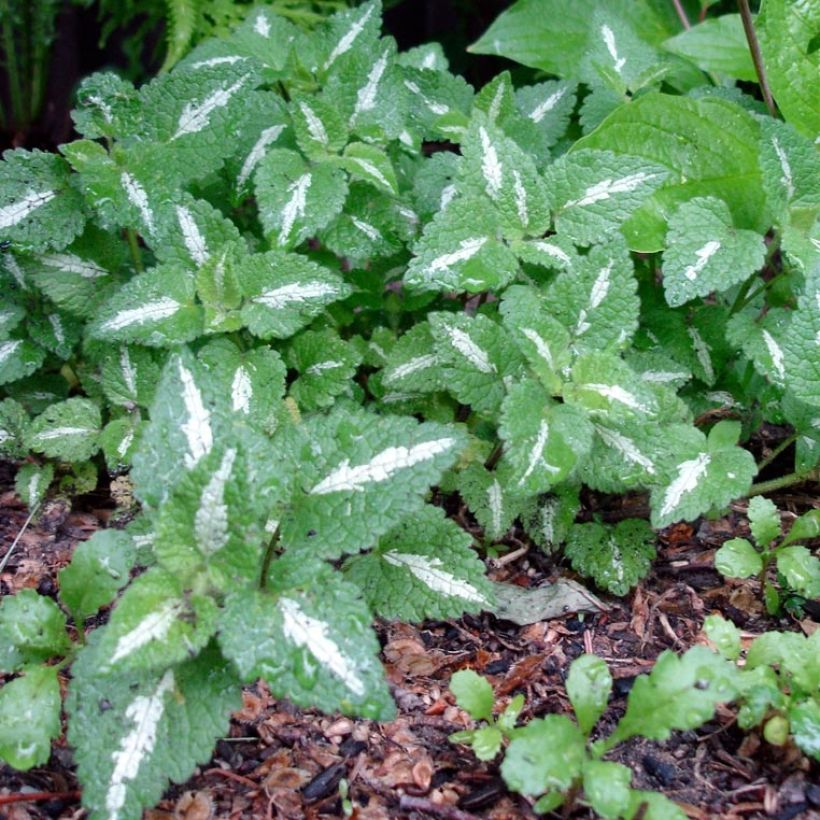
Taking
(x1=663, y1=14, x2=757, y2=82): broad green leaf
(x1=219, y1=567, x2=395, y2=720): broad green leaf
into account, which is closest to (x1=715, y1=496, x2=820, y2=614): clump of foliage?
(x1=219, y1=567, x2=395, y2=720): broad green leaf

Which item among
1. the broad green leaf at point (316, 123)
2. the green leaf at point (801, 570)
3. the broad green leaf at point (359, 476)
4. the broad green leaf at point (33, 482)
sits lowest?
the green leaf at point (801, 570)

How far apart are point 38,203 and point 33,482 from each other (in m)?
0.64

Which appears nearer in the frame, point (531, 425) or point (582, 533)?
point (531, 425)

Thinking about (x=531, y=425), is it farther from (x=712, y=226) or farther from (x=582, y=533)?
(x=712, y=226)

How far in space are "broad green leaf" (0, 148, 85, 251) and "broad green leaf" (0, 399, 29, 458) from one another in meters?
0.38

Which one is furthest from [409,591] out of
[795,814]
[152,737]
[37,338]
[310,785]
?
[37,338]

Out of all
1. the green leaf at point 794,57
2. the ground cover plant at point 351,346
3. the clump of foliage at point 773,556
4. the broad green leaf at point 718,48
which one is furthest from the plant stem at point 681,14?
the clump of foliage at point 773,556

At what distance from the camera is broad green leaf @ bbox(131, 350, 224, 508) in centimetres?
140

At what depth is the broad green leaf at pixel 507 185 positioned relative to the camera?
1953 millimetres

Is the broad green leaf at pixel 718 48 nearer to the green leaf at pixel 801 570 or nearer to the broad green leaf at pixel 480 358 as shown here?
the broad green leaf at pixel 480 358

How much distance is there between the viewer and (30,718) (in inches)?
56.7

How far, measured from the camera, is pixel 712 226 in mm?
1993

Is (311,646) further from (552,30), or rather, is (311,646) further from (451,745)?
(552,30)

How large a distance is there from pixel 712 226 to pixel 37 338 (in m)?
1.60
